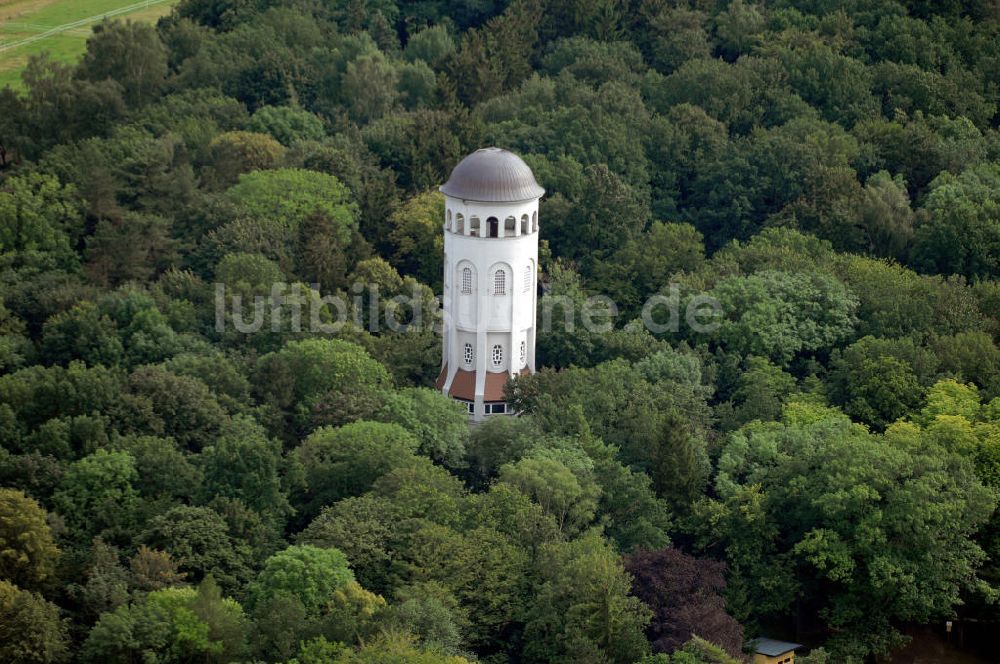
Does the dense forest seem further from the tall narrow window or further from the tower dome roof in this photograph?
the tower dome roof

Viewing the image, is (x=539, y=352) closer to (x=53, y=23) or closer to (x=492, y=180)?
(x=492, y=180)

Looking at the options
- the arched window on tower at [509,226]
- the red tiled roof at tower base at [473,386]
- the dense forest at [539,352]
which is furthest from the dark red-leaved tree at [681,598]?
the arched window on tower at [509,226]

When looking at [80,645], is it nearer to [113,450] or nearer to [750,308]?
[113,450]

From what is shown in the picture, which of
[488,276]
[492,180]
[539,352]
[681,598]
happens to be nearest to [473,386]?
[539,352]

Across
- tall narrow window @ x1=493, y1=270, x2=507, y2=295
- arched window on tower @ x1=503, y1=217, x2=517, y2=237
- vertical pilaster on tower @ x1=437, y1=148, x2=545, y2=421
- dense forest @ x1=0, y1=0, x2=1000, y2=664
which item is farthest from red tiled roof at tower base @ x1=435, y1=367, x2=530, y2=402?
arched window on tower @ x1=503, y1=217, x2=517, y2=237

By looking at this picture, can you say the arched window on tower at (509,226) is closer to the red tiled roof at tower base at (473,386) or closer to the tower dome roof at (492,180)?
the tower dome roof at (492,180)

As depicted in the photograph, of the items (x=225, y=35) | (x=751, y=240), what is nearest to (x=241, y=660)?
(x=751, y=240)
